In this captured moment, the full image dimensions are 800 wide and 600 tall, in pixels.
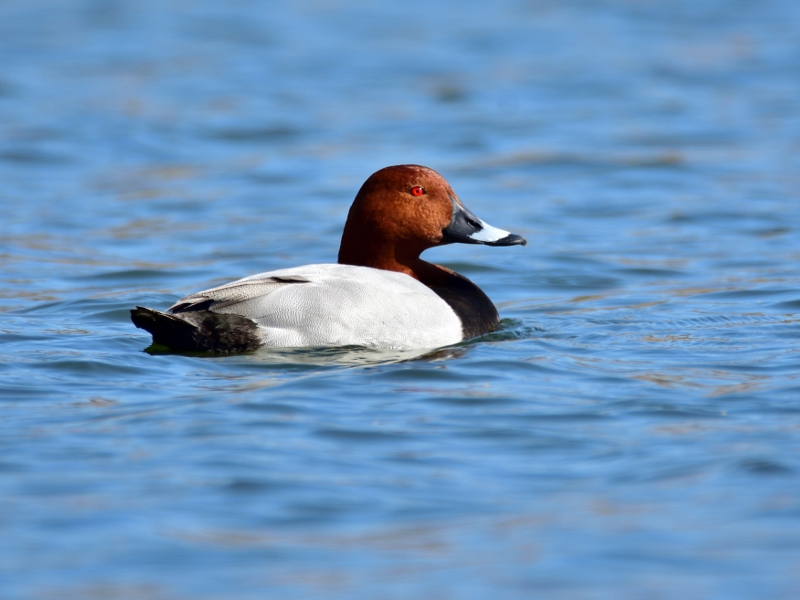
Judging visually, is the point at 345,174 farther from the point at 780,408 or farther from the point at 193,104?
the point at 780,408

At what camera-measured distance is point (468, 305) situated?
6602mm

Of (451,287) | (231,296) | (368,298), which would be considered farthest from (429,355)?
(231,296)

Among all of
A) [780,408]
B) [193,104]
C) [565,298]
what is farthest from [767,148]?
[780,408]

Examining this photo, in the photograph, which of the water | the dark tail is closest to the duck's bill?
the water

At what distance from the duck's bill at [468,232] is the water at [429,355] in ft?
1.54

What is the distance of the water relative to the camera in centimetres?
379

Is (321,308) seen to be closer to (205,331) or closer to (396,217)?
(205,331)

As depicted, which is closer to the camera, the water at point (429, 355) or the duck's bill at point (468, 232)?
the water at point (429, 355)

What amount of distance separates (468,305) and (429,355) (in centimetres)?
61

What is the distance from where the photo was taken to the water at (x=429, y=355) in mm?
3785

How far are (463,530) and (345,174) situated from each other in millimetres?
8209

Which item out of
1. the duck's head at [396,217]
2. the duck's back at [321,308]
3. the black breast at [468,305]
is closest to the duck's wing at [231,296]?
the duck's back at [321,308]

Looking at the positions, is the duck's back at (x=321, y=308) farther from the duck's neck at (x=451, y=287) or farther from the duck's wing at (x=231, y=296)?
the duck's neck at (x=451, y=287)

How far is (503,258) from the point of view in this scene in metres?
9.46
